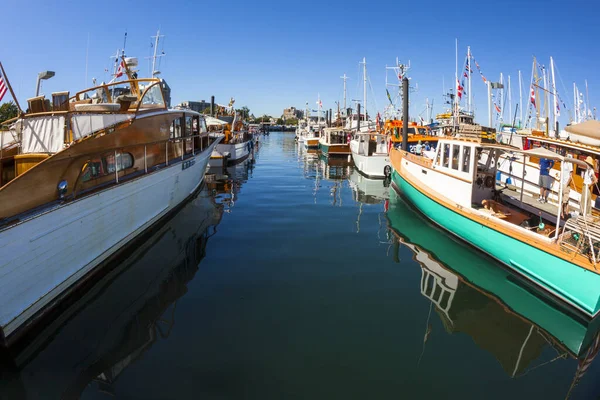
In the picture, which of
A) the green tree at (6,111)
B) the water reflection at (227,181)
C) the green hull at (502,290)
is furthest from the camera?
the green tree at (6,111)

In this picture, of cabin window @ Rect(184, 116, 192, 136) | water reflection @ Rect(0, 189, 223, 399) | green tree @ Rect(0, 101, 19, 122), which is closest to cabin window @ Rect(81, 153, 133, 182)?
water reflection @ Rect(0, 189, 223, 399)

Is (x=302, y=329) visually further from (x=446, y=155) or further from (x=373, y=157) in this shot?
(x=373, y=157)

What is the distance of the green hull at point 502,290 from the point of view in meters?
6.34

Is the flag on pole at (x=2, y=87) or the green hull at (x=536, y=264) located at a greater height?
the flag on pole at (x=2, y=87)

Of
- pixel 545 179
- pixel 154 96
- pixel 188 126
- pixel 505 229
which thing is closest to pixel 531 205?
pixel 545 179

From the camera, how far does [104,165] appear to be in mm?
8289

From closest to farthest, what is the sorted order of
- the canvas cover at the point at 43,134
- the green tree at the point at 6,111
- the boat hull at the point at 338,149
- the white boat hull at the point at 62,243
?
the white boat hull at the point at 62,243 → the canvas cover at the point at 43,134 → the boat hull at the point at 338,149 → the green tree at the point at 6,111

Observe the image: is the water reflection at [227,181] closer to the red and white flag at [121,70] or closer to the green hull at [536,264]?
the red and white flag at [121,70]

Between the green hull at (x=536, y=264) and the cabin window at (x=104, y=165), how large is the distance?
30.5 feet

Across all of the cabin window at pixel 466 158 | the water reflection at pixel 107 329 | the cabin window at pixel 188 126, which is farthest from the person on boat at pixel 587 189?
the cabin window at pixel 188 126

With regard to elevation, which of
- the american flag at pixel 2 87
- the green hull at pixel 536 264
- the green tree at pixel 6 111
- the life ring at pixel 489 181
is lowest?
the green hull at pixel 536 264

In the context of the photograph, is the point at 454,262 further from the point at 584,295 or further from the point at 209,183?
the point at 209,183

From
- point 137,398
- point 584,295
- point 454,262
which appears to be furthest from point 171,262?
point 584,295

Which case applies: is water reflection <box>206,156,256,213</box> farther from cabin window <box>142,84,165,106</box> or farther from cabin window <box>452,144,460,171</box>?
cabin window <box>452,144,460,171</box>
